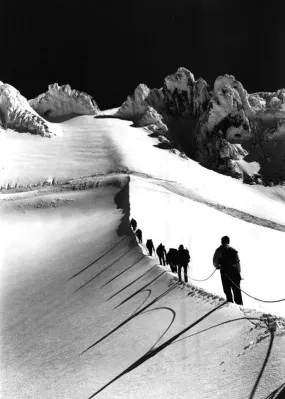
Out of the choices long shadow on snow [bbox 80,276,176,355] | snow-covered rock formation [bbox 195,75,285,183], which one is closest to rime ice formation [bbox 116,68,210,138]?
snow-covered rock formation [bbox 195,75,285,183]

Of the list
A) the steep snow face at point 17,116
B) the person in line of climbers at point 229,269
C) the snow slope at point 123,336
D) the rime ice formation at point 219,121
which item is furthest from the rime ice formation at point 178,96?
the person in line of climbers at point 229,269

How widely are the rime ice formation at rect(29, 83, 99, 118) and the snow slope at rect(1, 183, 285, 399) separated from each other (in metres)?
84.7

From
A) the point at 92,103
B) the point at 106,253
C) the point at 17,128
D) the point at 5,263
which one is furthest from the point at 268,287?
the point at 92,103

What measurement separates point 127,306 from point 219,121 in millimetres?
90979

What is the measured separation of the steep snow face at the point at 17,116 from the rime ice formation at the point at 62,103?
14373 millimetres

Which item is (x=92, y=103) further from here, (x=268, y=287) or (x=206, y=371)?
Result: (x=206, y=371)

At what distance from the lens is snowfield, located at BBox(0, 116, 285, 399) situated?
635 cm

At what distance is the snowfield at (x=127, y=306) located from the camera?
6.35 meters

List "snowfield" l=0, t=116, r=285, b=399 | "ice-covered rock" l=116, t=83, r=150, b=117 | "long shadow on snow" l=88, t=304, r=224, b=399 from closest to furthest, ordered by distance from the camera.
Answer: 1. "snowfield" l=0, t=116, r=285, b=399
2. "long shadow on snow" l=88, t=304, r=224, b=399
3. "ice-covered rock" l=116, t=83, r=150, b=117

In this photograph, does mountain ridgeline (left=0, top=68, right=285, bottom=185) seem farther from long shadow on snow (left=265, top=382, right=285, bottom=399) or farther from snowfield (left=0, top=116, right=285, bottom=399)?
long shadow on snow (left=265, top=382, right=285, bottom=399)

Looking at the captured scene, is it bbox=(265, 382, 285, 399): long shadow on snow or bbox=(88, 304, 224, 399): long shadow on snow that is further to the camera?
bbox=(88, 304, 224, 399): long shadow on snow

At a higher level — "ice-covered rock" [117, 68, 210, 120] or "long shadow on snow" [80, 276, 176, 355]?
"ice-covered rock" [117, 68, 210, 120]

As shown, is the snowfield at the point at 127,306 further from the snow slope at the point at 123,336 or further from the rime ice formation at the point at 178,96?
the rime ice formation at the point at 178,96

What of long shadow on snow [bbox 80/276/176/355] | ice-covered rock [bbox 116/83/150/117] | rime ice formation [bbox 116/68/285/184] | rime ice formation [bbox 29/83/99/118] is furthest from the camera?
ice-covered rock [bbox 116/83/150/117]
